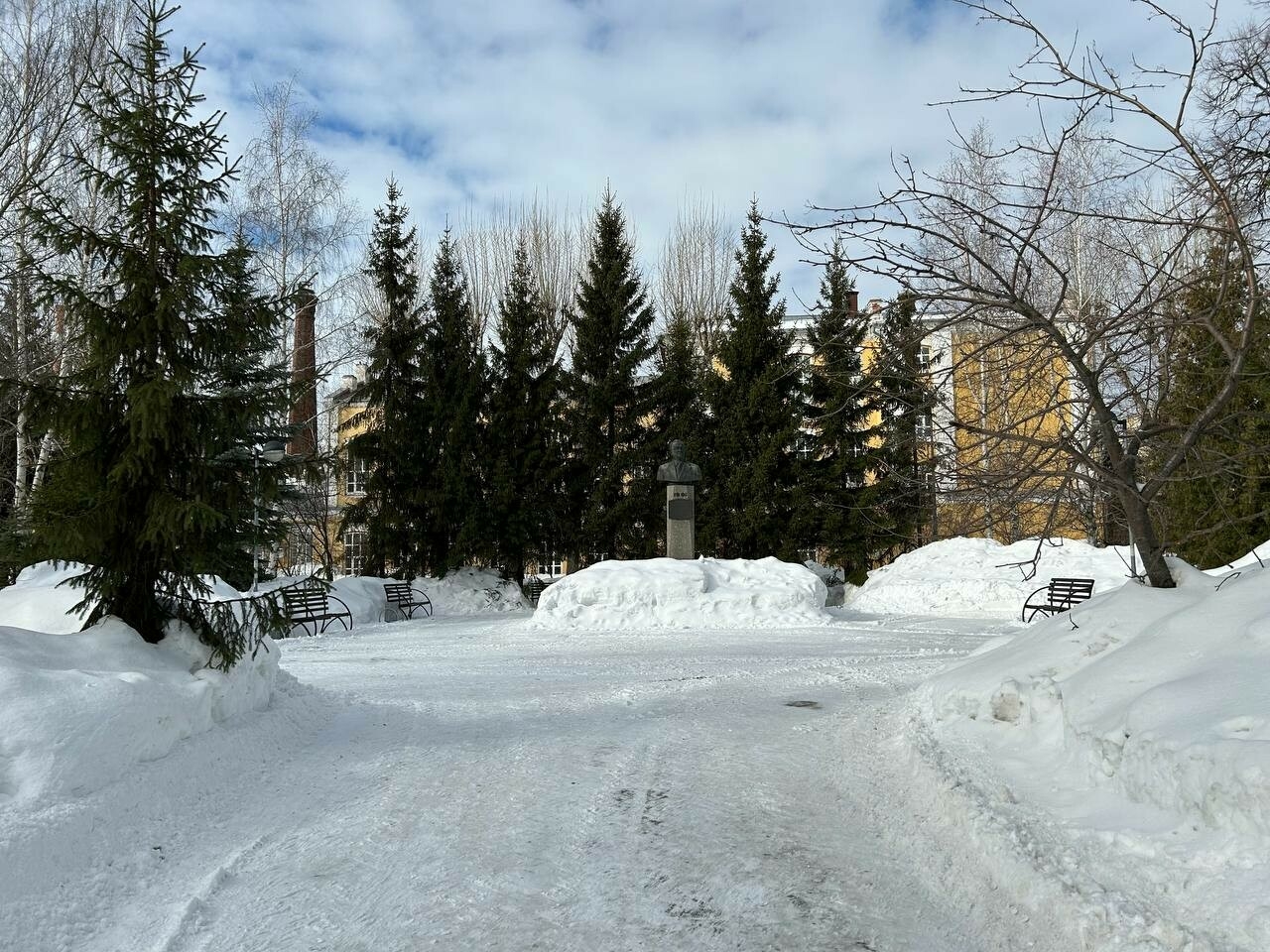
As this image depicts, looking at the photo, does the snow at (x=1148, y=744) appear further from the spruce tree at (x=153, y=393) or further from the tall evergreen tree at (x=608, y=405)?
the tall evergreen tree at (x=608, y=405)

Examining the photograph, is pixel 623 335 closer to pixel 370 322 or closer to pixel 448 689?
pixel 370 322

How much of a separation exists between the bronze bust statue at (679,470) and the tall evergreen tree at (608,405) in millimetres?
5483

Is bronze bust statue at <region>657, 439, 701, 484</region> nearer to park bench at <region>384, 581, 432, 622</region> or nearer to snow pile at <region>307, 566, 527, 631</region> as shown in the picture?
park bench at <region>384, 581, 432, 622</region>

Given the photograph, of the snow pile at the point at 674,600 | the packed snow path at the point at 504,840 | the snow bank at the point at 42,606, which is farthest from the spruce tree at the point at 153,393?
the snow pile at the point at 674,600

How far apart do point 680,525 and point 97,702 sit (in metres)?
15.3

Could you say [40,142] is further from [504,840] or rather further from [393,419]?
[504,840]

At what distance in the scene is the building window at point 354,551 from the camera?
2581 cm

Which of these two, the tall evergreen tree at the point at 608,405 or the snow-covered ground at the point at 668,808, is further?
the tall evergreen tree at the point at 608,405

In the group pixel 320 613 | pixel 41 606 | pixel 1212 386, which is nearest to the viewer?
pixel 1212 386

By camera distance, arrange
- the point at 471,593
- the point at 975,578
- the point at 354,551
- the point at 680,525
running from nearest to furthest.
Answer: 1. the point at 680,525
2. the point at 975,578
3. the point at 471,593
4. the point at 354,551

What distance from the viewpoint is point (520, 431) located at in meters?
25.9

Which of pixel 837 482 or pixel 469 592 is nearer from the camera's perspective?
pixel 469 592

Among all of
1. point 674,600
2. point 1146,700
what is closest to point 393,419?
point 674,600

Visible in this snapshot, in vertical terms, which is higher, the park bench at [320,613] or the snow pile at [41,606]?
the snow pile at [41,606]
